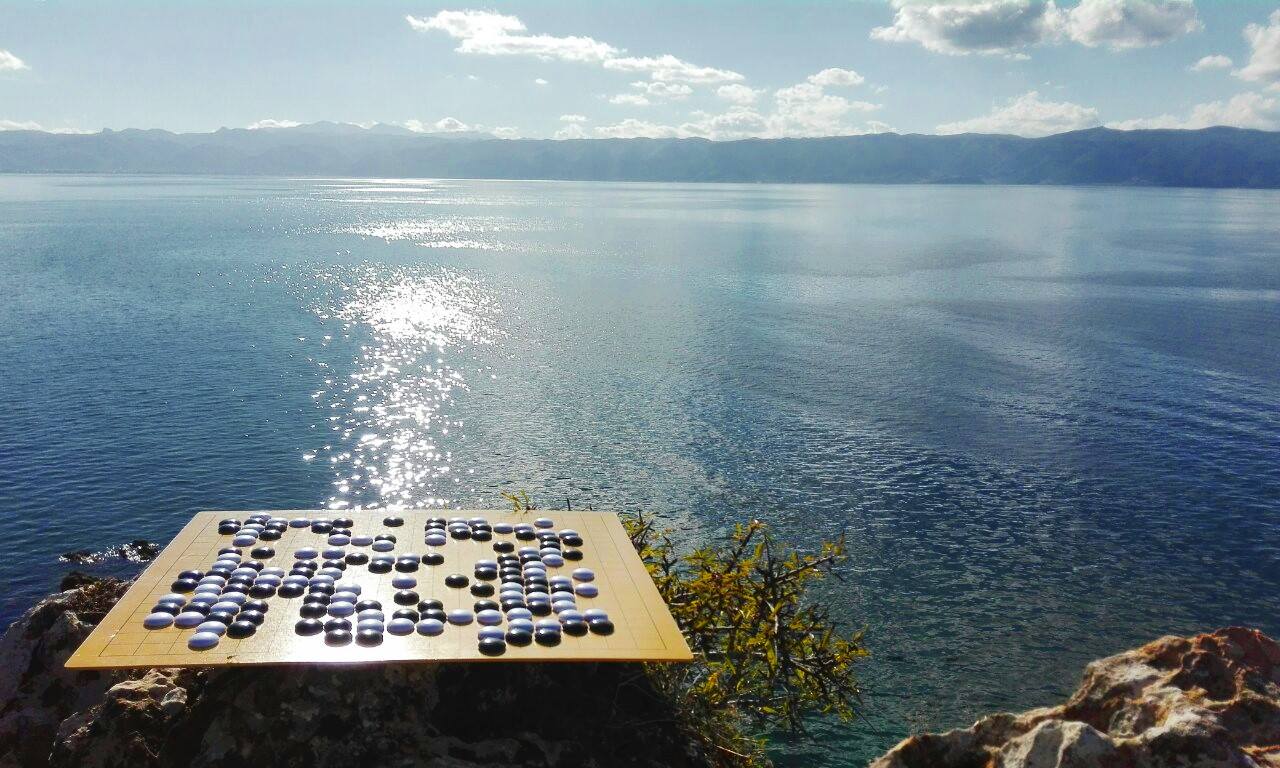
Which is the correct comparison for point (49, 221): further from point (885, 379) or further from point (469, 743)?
point (469, 743)

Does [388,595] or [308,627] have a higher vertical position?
[308,627]

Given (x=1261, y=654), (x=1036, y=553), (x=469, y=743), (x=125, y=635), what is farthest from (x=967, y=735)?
(x=1036, y=553)

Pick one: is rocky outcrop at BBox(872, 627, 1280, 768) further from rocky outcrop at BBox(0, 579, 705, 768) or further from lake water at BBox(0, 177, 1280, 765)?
lake water at BBox(0, 177, 1280, 765)

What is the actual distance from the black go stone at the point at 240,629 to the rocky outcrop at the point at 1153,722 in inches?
375

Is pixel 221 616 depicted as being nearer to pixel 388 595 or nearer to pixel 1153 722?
pixel 388 595

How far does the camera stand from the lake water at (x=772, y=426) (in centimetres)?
3691

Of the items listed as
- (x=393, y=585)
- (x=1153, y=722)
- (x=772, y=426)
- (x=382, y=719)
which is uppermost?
(x=1153, y=722)

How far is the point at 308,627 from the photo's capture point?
48.8ft

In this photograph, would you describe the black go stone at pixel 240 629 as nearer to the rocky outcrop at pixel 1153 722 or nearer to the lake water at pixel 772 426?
the rocky outcrop at pixel 1153 722

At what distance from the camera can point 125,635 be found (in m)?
14.7

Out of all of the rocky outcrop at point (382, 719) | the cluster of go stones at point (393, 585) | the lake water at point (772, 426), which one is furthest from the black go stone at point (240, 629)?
the lake water at point (772, 426)

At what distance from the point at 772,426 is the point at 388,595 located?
1592 inches


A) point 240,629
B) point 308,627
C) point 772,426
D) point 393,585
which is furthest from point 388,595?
point 772,426

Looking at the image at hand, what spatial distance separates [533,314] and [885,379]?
35.4 metres
